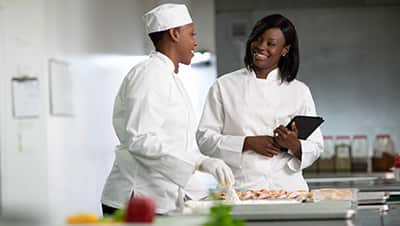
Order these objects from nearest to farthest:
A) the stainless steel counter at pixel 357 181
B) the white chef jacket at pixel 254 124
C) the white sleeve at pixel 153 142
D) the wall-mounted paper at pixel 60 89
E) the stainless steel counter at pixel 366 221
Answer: the stainless steel counter at pixel 366 221 → the white sleeve at pixel 153 142 → the white chef jacket at pixel 254 124 → the stainless steel counter at pixel 357 181 → the wall-mounted paper at pixel 60 89

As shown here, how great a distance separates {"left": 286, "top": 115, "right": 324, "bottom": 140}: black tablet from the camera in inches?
110

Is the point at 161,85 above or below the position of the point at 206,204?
above

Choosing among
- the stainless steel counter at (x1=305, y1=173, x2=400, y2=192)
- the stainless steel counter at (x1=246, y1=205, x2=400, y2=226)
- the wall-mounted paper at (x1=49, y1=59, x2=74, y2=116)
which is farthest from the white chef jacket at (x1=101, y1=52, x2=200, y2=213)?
the wall-mounted paper at (x1=49, y1=59, x2=74, y2=116)

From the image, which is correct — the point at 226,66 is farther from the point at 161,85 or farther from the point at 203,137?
the point at 161,85

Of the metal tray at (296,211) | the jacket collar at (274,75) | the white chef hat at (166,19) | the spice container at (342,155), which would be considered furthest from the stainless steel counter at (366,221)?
the spice container at (342,155)

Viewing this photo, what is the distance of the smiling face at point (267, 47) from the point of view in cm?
296

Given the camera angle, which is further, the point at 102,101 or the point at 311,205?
the point at 102,101

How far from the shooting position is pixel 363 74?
5531mm

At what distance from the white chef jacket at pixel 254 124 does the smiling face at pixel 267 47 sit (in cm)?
8

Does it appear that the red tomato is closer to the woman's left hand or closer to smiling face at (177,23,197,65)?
smiling face at (177,23,197,65)

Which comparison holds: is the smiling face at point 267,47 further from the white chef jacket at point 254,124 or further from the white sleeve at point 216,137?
the white sleeve at point 216,137

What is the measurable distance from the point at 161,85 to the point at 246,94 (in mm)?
642

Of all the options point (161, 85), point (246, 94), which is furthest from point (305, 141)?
point (161, 85)

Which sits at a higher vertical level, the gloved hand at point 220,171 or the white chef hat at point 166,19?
the white chef hat at point 166,19
